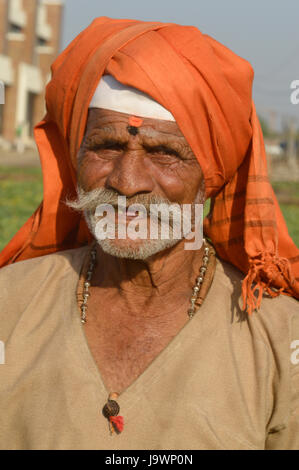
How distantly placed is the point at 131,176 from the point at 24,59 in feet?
130

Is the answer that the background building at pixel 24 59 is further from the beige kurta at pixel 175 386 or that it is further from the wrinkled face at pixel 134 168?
the beige kurta at pixel 175 386

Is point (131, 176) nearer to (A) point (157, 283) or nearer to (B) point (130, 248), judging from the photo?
(B) point (130, 248)

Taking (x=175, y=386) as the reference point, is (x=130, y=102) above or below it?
above

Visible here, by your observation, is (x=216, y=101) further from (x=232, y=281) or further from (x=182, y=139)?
(x=232, y=281)

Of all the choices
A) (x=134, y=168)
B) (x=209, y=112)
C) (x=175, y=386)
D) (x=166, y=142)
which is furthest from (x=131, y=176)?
(x=175, y=386)

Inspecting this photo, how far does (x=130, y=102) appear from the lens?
269 centimetres

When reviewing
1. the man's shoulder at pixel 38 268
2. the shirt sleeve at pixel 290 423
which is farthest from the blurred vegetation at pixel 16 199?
the shirt sleeve at pixel 290 423

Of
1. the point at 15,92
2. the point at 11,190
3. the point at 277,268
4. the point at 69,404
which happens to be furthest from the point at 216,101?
the point at 15,92

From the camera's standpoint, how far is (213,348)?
263 cm

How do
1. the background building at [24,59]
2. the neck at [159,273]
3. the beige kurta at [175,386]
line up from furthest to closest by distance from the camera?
the background building at [24,59] → the neck at [159,273] → the beige kurta at [175,386]

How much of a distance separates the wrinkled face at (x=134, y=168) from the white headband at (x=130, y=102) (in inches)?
Result: 1.0

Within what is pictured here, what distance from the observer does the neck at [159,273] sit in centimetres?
290

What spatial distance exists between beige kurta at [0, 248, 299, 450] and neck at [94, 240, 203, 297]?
17 centimetres

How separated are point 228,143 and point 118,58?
1.90ft
